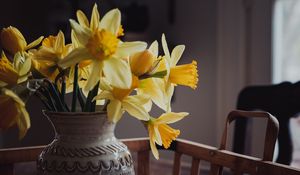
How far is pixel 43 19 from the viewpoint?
2.87 meters

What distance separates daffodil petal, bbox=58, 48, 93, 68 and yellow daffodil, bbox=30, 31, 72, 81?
0.07 meters

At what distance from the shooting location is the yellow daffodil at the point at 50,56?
0.60m

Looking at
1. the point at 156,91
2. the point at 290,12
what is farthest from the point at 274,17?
the point at 156,91

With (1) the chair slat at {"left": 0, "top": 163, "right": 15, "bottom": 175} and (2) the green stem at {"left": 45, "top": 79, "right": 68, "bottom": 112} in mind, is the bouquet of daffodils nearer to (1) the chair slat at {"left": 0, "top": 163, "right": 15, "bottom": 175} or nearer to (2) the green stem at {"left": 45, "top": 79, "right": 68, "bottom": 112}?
(2) the green stem at {"left": 45, "top": 79, "right": 68, "bottom": 112}

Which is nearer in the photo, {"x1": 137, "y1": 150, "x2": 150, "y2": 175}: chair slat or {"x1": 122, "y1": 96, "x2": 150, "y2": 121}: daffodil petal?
{"x1": 122, "y1": 96, "x2": 150, "y2": 121}: daffodil petal

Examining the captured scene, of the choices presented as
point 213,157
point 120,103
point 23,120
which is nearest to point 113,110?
point 120,103

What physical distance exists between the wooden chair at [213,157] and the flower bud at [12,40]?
0.27 metres

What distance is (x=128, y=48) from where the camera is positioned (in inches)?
22.4

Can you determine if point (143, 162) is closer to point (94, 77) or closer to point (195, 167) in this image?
point (195, 167)

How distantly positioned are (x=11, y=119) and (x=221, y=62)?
176 cm

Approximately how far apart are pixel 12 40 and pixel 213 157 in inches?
17.7

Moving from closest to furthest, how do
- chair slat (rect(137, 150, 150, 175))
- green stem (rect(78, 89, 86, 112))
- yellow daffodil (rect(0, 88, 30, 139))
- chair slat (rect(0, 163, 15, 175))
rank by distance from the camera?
yellow daffodil (rect(0, 88, 30, 139)), green stem (rect(78, 89, 86, 112)), chair slat (rect(0, 163, 15, 175)), chair slat (rect(137, 150, 150, 175))

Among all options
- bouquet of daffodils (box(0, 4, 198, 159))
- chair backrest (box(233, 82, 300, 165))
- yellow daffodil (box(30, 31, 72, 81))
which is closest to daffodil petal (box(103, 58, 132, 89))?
bouquet of daffodils (box(0, 4, 198, 159))

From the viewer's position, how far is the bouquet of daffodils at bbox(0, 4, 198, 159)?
21.6 inches
